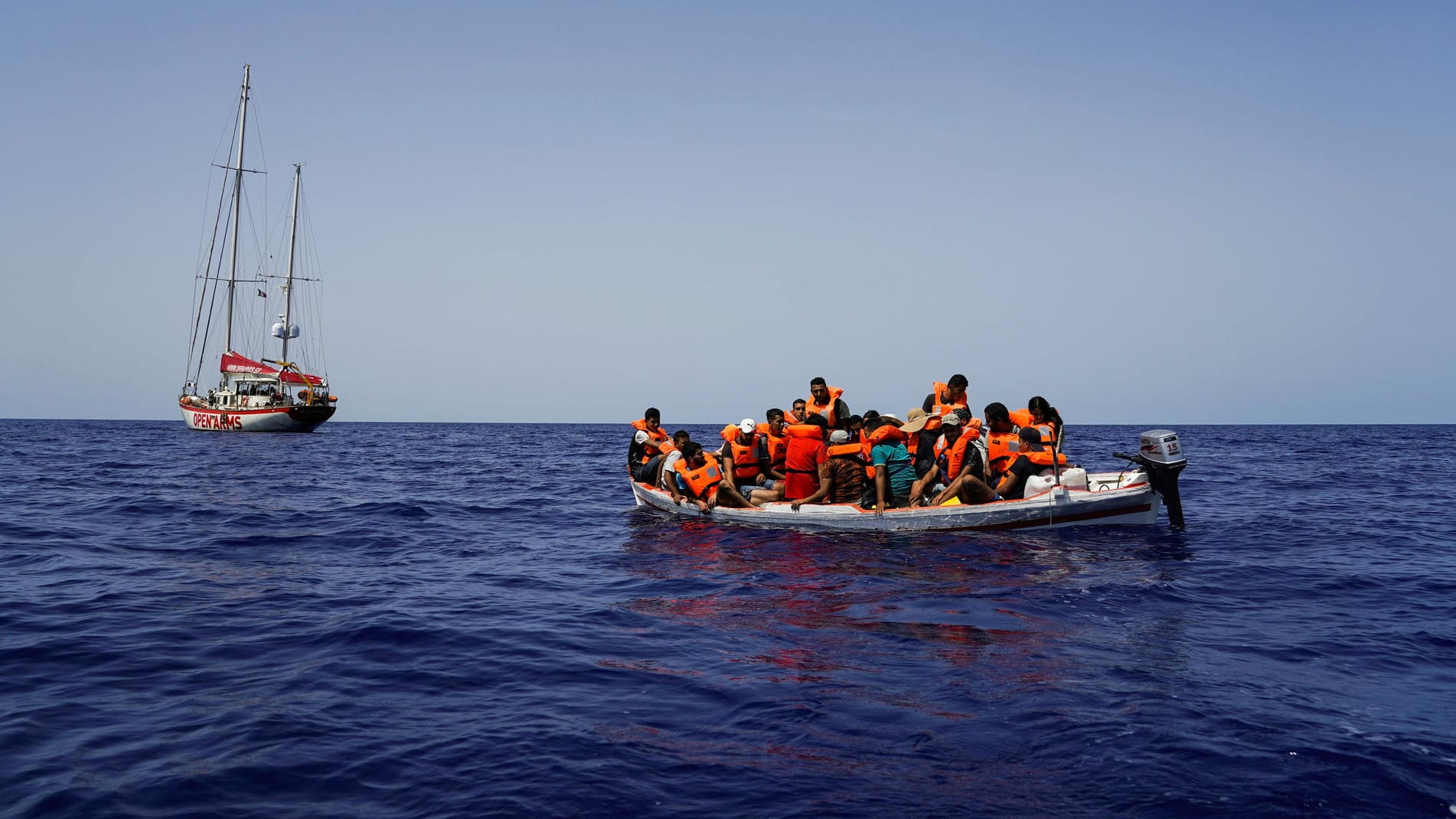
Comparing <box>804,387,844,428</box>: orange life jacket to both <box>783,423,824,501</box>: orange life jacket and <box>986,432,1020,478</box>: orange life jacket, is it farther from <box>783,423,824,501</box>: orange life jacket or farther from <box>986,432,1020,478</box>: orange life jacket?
<box>986,432,1020,478</box>: orange life jacket

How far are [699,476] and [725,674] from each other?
9.41 meters

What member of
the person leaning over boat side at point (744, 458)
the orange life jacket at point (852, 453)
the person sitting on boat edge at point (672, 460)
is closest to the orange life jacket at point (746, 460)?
the person leaning over boat side at point (744, 458)

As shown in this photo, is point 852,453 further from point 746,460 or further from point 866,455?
point 746,460

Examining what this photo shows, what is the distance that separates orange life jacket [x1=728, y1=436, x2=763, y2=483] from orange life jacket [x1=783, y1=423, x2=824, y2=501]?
4.61 ft

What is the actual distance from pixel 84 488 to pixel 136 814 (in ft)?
73.7

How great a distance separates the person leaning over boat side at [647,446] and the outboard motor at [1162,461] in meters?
8.71

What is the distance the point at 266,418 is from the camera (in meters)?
64.3

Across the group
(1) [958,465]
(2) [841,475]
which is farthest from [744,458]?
(1) [958,465]

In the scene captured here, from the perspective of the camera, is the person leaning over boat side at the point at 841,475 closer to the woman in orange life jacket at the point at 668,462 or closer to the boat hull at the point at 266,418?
the woman in orange life jacket at the point at 668,462

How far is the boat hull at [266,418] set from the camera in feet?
211

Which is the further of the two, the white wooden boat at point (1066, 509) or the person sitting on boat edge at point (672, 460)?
the person sitting on boat edge at point (672, 460)

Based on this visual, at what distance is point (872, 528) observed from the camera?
14688 millimetres

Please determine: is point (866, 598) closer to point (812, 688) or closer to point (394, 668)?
point (812, 688)

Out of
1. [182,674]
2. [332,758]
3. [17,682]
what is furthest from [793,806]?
[17,682]
